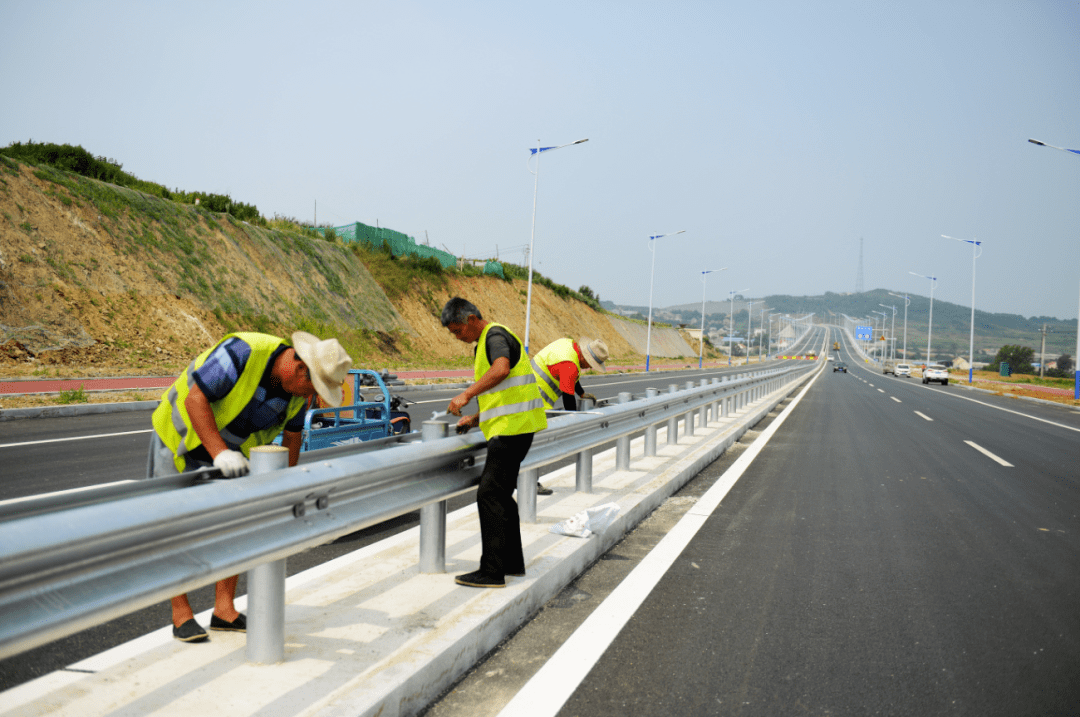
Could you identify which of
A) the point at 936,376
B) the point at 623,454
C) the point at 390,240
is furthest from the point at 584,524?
the point at 936,376

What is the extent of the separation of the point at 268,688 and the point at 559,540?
8.42ft

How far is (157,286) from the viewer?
87.8 ft

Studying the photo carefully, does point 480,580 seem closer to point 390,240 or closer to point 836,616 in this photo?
point 836,616

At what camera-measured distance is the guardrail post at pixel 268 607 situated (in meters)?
2.89

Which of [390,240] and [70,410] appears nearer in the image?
[70,410]

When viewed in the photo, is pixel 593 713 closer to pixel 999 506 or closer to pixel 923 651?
pixel 923 651

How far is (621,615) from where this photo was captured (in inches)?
164

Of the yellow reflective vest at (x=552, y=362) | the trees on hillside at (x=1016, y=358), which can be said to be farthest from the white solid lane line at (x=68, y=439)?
the trees on hillside at (x=1016, y=358)

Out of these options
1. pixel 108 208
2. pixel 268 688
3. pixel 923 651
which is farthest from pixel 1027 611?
pixel 108 208

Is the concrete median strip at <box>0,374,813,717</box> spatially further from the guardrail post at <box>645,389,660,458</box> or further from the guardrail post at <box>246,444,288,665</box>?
the guardrail post at <box>645,389,660,458</box>

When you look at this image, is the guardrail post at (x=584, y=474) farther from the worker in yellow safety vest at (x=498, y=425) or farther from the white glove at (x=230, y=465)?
the white glove at (x=230, y=465)

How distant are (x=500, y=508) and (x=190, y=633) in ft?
5.32

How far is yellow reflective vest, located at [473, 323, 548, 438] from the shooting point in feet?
13.8

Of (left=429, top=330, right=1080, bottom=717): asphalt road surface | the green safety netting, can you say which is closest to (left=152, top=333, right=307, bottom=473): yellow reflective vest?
(left=429, top=330, right=1080, bottom=717): asphalt road surface
